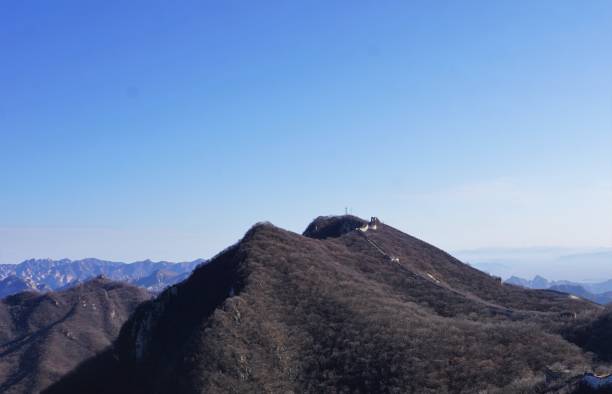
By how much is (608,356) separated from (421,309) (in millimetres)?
18406

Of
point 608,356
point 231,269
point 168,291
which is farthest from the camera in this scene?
point 168,291

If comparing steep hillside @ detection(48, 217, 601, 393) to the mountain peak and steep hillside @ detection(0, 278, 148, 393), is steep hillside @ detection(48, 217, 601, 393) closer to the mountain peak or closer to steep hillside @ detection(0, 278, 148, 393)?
the mountain peak

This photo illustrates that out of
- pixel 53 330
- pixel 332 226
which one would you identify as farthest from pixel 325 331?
pixel 53 330

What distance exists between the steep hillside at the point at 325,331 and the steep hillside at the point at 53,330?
52.8 meters

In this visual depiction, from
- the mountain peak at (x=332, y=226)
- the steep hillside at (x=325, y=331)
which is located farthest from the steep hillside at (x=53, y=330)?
the mountain peak at (x=332, y=226)

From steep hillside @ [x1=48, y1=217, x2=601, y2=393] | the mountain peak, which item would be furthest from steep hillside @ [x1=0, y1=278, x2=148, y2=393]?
the mountain peak

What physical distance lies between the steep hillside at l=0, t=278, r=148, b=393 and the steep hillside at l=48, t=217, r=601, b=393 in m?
52.8

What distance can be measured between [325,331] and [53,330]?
121 metres

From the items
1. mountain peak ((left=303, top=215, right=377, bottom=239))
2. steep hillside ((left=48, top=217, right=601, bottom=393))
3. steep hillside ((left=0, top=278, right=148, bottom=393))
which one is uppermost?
mountain peak ((left=303, top=215, right=377, bottom=239))

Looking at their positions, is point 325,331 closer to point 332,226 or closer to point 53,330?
point 332,226

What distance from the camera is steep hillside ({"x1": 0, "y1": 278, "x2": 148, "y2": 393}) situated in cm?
11150

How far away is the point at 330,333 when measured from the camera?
4478cm

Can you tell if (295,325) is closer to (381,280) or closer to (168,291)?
(381,280)

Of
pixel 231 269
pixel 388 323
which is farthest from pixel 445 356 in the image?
pixel 231 269
